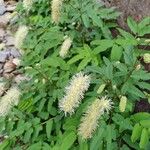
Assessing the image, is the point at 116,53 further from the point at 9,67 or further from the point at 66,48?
the point at 9,67

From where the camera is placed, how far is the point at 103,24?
Answer: 13.0 ft

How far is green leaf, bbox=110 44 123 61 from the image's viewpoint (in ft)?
11.2

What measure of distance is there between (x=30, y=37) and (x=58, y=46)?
1.59 ft

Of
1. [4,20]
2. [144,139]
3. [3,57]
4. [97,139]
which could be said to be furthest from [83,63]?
[4,20]

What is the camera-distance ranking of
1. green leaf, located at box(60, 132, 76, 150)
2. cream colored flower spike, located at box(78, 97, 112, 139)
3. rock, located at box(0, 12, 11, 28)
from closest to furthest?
cream colored flower spike, located at box(78, 97, 112, 139)
green leaf, located at box(60, 132, 76, 150)
rock, located at box(0, 12, 11, 28)

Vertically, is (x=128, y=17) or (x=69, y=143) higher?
(x=128, y=17)

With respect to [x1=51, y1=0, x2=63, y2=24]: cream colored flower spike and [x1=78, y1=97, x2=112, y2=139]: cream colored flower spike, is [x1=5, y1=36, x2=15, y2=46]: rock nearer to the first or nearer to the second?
[x1=51, y1=0, x2=63, y2=24]: cream colored flower spike

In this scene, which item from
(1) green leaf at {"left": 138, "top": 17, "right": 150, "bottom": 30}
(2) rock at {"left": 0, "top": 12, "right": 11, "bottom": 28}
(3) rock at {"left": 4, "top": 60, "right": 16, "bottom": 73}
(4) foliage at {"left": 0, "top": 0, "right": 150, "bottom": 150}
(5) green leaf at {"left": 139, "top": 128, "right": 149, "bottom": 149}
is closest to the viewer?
(5) green leaf at {"left": 139, "top": 128, "right": 149, "bottom": 149}

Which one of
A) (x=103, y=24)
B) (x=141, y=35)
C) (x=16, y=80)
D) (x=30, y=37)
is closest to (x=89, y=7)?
(x=103, y=24)

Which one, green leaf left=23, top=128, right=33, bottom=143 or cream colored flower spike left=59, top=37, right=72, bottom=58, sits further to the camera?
cream colored flower spike left=59, top=37, right=72, bottom=58

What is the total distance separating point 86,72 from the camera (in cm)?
A: 327

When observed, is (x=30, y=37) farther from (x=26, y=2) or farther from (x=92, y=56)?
(x=92, y=56)

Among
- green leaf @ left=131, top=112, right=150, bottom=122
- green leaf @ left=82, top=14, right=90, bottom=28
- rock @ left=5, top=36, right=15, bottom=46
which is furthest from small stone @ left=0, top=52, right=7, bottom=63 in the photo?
green leaf @ left=131, top=112, right=150, bottom=122

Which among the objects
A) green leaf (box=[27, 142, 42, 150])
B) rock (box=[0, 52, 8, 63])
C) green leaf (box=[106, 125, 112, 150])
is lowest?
rock (box=[0, 52, 8, 63])
